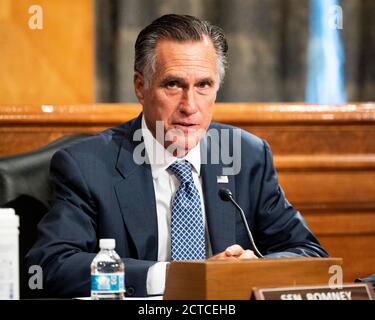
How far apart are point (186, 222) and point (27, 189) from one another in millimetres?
525

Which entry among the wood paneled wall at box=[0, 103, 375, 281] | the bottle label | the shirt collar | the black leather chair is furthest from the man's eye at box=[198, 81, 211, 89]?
the bottle label

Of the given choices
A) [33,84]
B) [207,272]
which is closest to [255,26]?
[33,84]

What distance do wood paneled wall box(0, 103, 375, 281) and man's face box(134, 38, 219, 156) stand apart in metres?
0.73

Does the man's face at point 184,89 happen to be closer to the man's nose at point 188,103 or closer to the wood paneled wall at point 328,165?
the man's nose at point 188,103

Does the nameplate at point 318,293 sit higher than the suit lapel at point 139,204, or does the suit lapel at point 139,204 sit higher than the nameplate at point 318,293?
the suit lapel at point 139,204

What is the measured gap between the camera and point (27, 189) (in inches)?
106

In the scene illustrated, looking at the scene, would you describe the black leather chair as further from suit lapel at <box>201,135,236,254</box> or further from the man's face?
suit lapel at <box>201,135,236,254</box>

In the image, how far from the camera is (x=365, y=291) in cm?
167

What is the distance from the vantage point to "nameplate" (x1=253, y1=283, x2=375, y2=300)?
158cm

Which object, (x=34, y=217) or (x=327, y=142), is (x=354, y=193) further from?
(x=34, y=217)

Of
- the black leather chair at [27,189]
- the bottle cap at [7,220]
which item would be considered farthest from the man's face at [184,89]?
the bottle cap at [7,220]

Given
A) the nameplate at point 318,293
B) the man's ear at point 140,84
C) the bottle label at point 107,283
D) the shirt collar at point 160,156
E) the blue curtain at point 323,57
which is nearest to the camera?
the nameplate at point 318,293

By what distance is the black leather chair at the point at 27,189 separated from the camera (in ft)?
8.73

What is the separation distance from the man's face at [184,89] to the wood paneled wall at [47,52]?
4.19 feet
